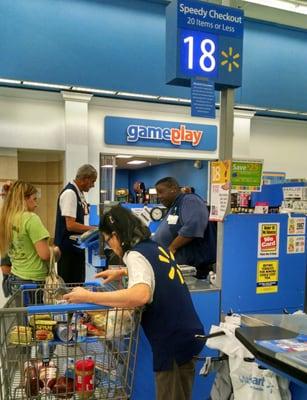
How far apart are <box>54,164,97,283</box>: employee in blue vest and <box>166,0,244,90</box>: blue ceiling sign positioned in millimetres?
1624

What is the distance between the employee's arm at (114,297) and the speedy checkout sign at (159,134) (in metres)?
5.47

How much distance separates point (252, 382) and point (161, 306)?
497 mm

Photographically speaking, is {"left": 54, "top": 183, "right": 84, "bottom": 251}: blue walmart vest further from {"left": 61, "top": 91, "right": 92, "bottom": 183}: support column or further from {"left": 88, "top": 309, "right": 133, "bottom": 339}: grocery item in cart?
{"left": 61, "top": 91, "right": 92, "bottom": 183}: support column

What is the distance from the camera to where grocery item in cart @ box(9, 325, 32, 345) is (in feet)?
5.09

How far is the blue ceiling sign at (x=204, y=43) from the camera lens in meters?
2.42

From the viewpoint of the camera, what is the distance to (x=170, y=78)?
2516 mm

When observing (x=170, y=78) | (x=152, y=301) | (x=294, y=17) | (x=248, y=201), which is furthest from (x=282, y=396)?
(x=294, y=17)

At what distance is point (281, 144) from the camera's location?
8547 millimetres

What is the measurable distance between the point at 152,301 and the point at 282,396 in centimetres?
65

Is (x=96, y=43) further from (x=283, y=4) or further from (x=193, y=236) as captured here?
(x=193, y=236)

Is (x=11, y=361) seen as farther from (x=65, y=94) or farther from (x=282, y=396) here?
(x=65, y=94)

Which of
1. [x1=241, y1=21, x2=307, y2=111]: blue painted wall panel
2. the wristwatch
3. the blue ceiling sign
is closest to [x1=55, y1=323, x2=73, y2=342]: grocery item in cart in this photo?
the blue ceiling sign

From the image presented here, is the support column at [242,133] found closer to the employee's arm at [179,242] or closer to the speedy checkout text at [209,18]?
the employee's arm at [179,242]

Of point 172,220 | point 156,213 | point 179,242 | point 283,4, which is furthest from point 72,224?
point 283,4
